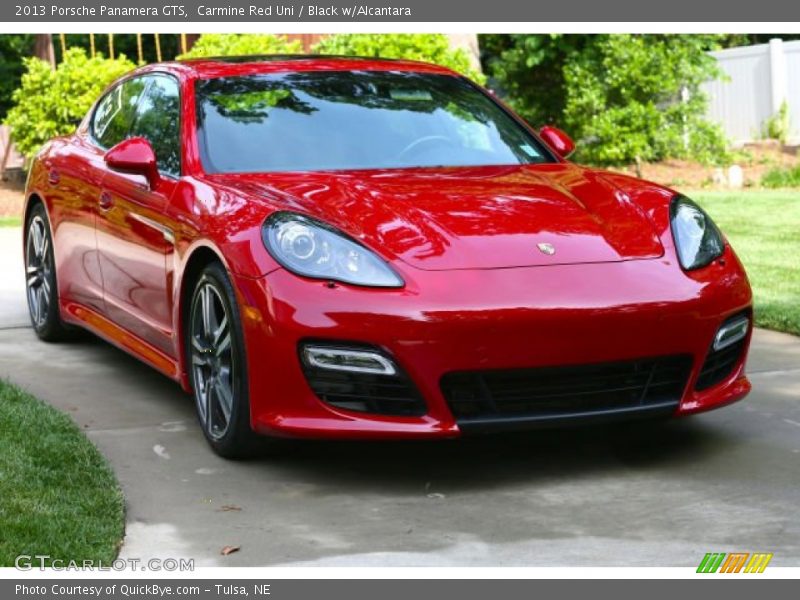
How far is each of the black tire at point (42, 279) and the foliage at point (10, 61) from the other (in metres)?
21.9

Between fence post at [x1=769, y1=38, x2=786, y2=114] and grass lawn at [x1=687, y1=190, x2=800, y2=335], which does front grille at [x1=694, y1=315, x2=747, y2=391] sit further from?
fence post at [x1=769, y1=38, x2=786, y2=114]

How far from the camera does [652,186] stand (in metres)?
5.96

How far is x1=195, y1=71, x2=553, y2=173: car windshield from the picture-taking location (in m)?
6.14

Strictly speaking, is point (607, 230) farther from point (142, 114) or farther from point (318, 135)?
point (142, 114)

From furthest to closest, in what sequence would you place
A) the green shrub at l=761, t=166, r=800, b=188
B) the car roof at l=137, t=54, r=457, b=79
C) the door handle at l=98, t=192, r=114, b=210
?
the green shrub at l=761, t=166, r=800, b=188 < the door handle at l=98, t=192, r=114, b=210 < the car roof at l=137, t=54, r=457, b=79

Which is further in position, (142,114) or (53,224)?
(53,224)

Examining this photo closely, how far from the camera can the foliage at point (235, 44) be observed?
16.6 metres

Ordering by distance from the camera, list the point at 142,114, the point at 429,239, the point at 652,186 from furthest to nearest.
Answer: the point at 142,114, the point at 652,186, the point at 429,239

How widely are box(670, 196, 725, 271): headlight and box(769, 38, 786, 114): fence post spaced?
16.5m

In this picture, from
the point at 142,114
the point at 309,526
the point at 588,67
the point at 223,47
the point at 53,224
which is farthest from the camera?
the point at 588,67

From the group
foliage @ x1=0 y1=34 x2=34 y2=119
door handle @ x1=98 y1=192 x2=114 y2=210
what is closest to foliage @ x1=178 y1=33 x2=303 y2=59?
door handle @ x1=98 y1=192 x2=114 y2=210

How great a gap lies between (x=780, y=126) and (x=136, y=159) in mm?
16475

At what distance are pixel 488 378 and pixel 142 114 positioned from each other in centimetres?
276

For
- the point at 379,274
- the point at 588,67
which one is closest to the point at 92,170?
the point at 379,274
